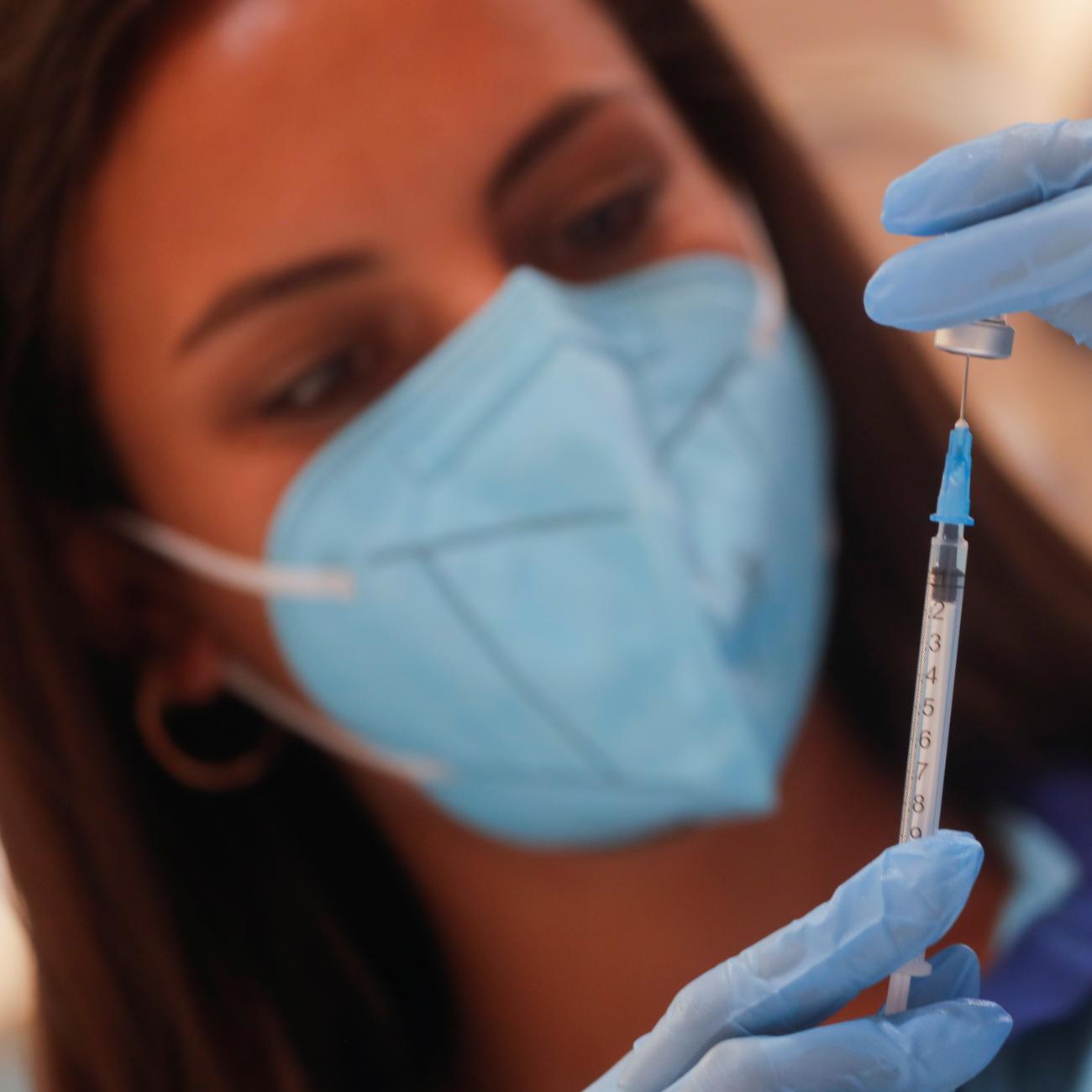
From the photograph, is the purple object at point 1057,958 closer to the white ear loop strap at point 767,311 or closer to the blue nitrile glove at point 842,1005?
the blue nitrile glove at point 842,1005

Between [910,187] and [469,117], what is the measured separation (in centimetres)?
37

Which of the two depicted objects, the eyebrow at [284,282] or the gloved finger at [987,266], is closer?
the gloved finger at [987,266]

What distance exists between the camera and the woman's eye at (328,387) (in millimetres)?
852

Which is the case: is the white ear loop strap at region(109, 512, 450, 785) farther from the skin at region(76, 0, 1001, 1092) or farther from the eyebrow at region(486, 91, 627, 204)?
the eyebrow at region(486, 91, 627, 204)

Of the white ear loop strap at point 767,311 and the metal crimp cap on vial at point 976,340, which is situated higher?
the white ear loop strap at point 767,311

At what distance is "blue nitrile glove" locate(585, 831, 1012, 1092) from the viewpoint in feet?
1.71

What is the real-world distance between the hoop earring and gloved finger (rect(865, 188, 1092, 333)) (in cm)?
69

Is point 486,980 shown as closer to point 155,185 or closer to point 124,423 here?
point 124,423

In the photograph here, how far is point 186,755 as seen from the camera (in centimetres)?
100

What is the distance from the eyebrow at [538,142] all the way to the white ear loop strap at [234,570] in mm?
312

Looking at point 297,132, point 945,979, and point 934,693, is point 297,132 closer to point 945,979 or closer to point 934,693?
point 934,693

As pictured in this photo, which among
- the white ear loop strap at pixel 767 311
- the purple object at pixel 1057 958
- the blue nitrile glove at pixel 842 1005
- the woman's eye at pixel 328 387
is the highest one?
the woman's eye at pixel 328 387

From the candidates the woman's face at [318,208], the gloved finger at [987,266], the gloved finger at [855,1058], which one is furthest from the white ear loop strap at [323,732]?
the gloved finger at [987,266]

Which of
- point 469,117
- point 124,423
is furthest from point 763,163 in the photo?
point 124,423
